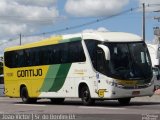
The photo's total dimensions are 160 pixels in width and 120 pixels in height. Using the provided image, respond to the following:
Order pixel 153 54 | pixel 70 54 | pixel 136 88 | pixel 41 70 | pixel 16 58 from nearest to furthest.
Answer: pixel 136 88 < pixel 70 54 < pixel 41 70 < pixel 16 58 < pixel 153 54

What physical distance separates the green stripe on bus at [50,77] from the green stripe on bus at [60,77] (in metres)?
0.21

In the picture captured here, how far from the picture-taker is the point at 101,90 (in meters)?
25.0

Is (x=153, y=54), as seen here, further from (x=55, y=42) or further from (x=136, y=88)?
(x=136, y=88)

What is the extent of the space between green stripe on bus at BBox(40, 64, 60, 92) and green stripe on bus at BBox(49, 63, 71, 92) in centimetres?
21

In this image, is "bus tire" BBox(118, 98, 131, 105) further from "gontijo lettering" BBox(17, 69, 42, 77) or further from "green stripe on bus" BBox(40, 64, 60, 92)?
"gontijo lettering" BBox(17, 69, 42, 77)

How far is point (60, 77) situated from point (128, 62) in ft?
15.6

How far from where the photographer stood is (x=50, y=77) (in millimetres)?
29125

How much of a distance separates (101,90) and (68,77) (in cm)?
293

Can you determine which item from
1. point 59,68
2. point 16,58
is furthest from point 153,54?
point 59,68

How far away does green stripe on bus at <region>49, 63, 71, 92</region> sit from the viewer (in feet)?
90.2

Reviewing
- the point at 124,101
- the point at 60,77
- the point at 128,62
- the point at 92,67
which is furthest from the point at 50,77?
the point at 128,62

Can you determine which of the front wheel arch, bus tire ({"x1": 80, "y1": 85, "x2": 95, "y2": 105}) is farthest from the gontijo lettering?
bus tire ({"x1": 80, "y1": 85, "x2": 95, "y2": 105})

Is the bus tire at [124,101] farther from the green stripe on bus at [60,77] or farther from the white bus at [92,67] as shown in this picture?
the green stripe on bus at [60,77]

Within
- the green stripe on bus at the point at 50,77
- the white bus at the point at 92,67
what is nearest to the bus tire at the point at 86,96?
the white bus at the point at 92,67
